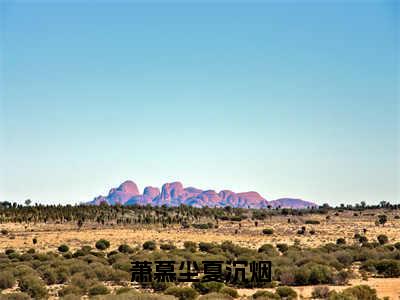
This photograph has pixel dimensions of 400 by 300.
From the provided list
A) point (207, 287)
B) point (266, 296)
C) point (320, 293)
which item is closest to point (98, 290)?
point (207, 287)

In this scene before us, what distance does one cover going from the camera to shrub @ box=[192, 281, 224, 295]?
25938 millimetres

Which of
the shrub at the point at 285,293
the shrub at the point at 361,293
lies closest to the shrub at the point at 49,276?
the shrub at the point at 285,293

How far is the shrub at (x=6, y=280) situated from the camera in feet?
97.5

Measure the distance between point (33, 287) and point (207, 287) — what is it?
28.1 feet

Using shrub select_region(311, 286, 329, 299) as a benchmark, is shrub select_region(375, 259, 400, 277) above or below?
above

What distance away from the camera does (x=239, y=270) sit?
104 feet

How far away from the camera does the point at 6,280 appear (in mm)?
29812

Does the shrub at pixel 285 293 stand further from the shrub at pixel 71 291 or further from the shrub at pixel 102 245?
the shrub at pixel 102 245

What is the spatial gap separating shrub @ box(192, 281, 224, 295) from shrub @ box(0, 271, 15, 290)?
10840 millimetres

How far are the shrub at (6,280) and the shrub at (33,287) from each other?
857 mm

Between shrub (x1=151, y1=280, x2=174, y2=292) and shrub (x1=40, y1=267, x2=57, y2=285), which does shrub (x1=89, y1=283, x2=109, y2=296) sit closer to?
shrub (x1=151, y1=280, x2=174, y2=292)

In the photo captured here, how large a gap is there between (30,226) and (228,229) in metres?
31.7

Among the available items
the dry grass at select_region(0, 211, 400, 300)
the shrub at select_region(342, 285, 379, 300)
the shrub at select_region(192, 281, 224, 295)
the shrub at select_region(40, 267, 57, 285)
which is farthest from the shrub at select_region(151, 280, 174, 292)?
the dry grass at select_region(0, 211, 400, 300)

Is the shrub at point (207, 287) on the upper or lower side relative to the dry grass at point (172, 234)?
lower
